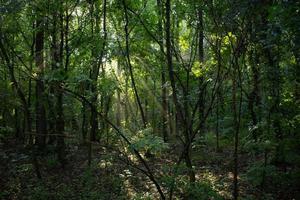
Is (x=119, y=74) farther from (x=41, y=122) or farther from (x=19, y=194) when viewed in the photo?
(x=19, y=194)

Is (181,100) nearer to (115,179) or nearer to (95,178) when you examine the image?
(115,179)

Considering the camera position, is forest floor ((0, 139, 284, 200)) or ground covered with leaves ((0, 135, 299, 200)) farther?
forest floor ((0, 139, 284, 200))

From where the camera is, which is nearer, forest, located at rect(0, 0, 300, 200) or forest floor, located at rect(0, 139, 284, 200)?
forest, located at rect(0, 0, 300, 200)

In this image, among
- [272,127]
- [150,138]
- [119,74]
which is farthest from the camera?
[119,74]

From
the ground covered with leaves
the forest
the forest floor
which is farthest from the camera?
the forest floor

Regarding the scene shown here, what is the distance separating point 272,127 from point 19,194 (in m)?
7.67

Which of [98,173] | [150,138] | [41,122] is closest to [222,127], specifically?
[98,173]

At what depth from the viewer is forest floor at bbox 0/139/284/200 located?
1009cm

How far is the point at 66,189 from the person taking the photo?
422 inches

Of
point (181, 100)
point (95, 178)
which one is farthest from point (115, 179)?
point (181, 100)

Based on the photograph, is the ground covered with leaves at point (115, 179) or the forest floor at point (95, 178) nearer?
the ground covered with leaves at point (115, 179)

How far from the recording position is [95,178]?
11742 millimetres

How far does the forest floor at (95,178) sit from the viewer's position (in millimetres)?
10094

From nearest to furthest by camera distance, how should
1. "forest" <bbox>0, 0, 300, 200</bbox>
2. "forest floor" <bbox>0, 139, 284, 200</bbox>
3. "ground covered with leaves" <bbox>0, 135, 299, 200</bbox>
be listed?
"forest" <bbox>0, 0, 300, 200</bbox> < "ground covered with leaves" <bbox>0, 135, 299, 200</bbox> < "forest floor" <bbox>0, 139, 284, 200</bbox>
